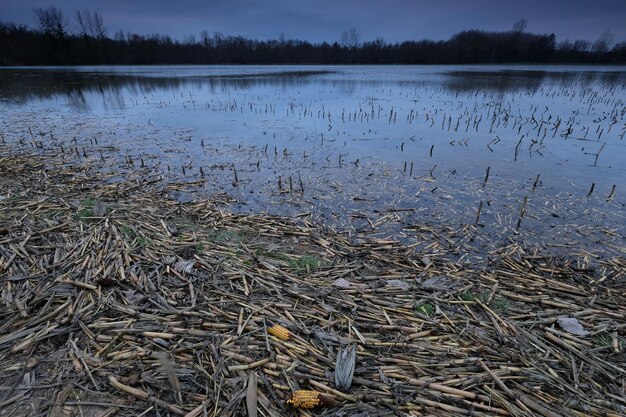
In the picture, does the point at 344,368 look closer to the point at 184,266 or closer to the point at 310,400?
the point at 310,400

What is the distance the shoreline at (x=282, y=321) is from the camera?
10.0ft

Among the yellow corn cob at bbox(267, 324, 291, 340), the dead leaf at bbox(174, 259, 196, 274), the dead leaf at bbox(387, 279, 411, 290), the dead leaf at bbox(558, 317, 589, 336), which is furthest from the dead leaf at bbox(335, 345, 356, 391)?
the dead leaf at bbox(558, 317, 589, 336)

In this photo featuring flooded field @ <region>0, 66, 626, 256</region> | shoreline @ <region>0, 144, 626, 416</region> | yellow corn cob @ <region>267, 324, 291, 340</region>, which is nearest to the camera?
shoreline @ <region>0, 144, 626, 416</region>

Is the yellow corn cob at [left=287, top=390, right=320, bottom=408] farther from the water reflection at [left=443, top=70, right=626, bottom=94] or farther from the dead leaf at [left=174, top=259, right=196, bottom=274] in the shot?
the water reflection at [left=443, top=70, right=626, bottom=94]

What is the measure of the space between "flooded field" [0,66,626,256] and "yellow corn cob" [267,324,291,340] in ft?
11.9

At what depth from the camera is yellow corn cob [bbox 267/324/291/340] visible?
12.2 feet

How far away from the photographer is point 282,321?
398cm

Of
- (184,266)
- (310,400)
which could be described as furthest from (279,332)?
(184,266)

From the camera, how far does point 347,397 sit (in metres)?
3.04

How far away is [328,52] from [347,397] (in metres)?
127

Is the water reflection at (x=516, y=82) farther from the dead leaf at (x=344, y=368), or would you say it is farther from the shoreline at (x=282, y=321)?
the dead leaf at (x=344, y=368)

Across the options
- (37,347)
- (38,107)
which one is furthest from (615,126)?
(38,107)

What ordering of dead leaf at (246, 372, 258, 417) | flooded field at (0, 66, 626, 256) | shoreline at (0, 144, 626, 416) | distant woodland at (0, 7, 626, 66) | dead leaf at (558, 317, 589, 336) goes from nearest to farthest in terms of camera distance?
1. dead leaf at (246, 372, 258, 417)
2. shoreline at (0, 144, 626, 416)
3. dead leaf at (558, 317, 589, 336)
4. flooded field at (0, 66, 626, 256)
5. distant woodland at (0, 7, 626, 66)

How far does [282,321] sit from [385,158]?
31.5 feet
